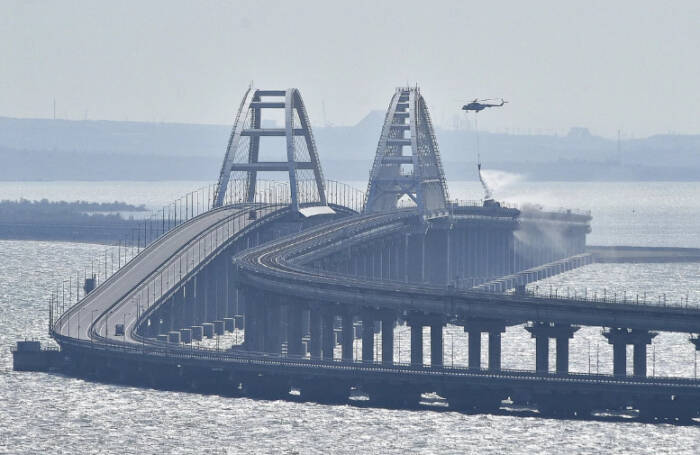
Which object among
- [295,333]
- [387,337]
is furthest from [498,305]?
[295,333]

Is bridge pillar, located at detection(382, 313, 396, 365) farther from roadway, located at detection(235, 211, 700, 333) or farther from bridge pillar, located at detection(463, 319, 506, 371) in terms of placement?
bridge pillar, located at detection(463, 319, 506, 371)

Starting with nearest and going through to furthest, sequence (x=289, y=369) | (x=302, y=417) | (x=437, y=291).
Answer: (x=302, y=417)
(x=289, y=369)
(x=437, y=291)

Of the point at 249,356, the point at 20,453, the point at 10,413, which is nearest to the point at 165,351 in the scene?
the point at 249,356

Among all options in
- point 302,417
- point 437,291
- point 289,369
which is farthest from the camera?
point 437,291

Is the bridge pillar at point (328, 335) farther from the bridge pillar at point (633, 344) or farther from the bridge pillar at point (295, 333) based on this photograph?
the bridge pillar at point (633, 344)

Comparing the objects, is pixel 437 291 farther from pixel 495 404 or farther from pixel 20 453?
pixel 20 453

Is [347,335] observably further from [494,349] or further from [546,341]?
[546,341]

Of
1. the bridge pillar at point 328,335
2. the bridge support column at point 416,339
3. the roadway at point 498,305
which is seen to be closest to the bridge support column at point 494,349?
the roadway at point 498,305
